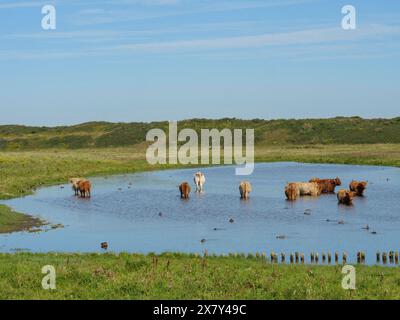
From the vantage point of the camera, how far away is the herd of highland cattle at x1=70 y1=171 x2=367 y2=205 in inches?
1599

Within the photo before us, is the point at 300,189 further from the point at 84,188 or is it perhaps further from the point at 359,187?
the point at 84,188

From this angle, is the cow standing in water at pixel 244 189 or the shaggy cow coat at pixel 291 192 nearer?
the shaggy cow coat at pixel 291 192

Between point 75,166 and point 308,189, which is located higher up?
point 75,166

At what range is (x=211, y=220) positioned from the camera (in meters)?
32.0

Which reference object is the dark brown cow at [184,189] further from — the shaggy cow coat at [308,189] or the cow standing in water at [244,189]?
the shaggy cow coat at [308,189]

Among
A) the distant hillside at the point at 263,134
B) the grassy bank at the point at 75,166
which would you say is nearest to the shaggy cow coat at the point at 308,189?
the grassy bank at the point at 75,166

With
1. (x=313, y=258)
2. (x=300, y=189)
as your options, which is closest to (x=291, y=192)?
(x=300, y=189)

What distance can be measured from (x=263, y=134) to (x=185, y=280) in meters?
117

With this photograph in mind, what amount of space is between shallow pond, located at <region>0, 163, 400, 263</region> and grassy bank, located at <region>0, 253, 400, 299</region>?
4346 millimetres

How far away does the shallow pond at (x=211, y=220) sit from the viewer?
24.9 metres

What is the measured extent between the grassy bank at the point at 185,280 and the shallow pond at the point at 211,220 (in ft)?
14.3

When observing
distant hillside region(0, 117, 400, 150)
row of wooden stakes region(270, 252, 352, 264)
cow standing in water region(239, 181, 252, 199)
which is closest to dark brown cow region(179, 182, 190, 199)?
cow standing in water region(239, 181, 252, 199)

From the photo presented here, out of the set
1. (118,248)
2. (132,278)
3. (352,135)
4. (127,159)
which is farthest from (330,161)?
(132,278)
